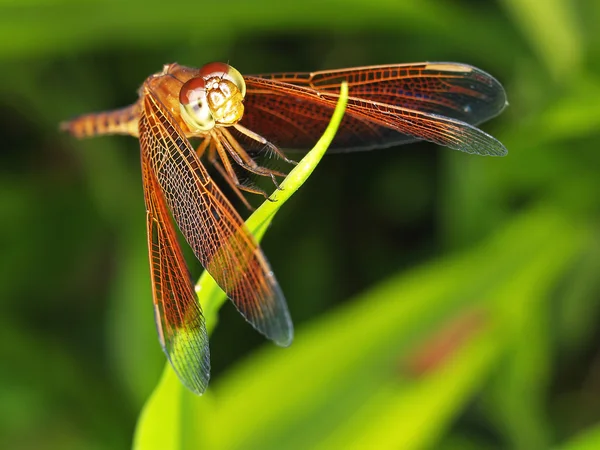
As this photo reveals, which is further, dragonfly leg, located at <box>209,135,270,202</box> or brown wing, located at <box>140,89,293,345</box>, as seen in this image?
dragonfly leg, located at <box>209,135,270,202</box>

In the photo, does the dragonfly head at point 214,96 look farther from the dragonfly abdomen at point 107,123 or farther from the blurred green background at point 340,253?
the blurred green background at point 340,253

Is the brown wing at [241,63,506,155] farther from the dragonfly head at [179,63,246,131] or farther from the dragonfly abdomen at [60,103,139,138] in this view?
the dragonfly abdomen at [60,103,139,138]

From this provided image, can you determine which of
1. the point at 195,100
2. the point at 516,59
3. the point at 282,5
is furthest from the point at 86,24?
the point at 516,59

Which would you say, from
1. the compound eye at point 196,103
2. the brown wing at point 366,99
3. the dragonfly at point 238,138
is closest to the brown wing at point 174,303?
the dragonfly at point 238,138

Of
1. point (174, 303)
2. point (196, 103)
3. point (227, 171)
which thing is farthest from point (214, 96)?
point (174, 303)

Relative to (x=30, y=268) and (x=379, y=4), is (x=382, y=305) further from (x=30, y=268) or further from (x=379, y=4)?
(x=30, y=268)

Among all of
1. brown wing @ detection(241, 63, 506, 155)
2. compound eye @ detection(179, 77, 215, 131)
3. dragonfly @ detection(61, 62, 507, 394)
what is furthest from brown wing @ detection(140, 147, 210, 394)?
brown wing @ detection(241, 63, 506, 155)

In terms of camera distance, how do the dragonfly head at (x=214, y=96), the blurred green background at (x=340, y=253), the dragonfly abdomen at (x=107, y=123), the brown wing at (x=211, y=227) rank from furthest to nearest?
1. the dragonfly abdomen at (x=107, y=123)
2. the blurred green background at (x=340, y=253)
3. the dragonfly head at (x=214, y=96)
4. the brown wing at (x=211, y=227)

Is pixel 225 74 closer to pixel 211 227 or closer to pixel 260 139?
pixel 260 139
